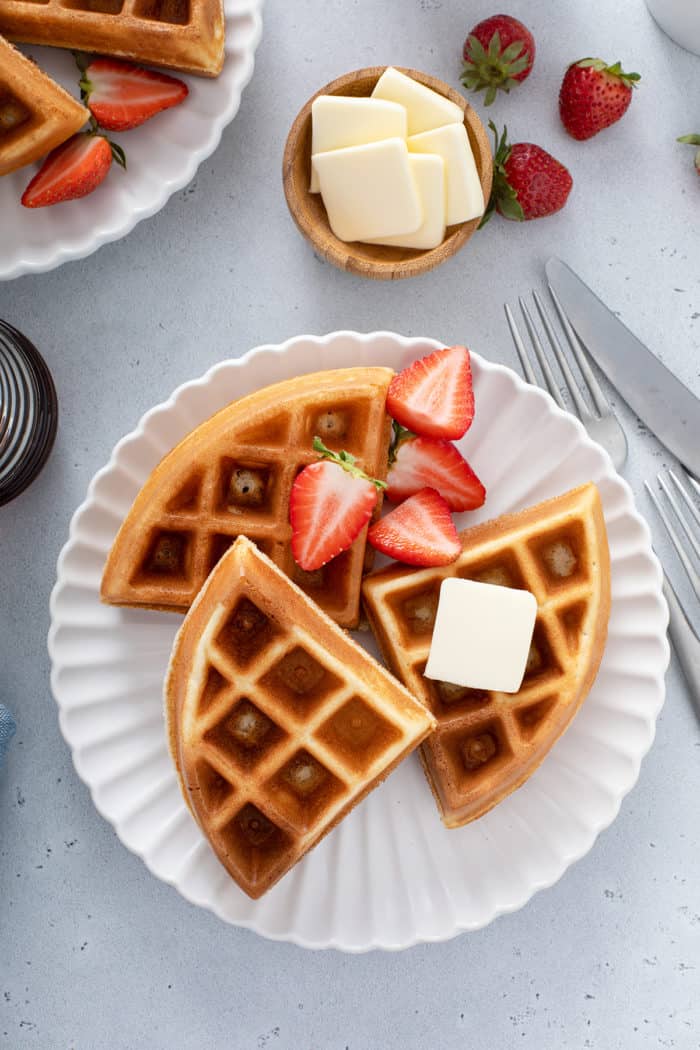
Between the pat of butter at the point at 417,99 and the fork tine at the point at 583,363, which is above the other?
the pat of butter at the point at 417,99

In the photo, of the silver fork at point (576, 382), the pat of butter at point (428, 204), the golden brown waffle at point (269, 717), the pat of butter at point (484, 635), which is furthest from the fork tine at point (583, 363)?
the golden brown waffle at point (269, 717)

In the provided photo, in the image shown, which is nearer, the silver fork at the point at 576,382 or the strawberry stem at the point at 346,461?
the strawberry stem at the point at 346,461

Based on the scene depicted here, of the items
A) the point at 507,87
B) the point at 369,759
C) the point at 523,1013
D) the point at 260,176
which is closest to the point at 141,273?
the point at 260,176

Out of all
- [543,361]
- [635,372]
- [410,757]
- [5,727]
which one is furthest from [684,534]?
[5,727]

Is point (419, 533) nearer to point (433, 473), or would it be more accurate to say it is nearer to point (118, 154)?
point (433, 473)

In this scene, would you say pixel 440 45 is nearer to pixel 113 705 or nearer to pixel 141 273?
pixel 141 273

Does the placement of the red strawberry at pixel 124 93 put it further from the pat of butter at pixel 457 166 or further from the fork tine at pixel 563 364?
the fork tine at pixel 563 364
